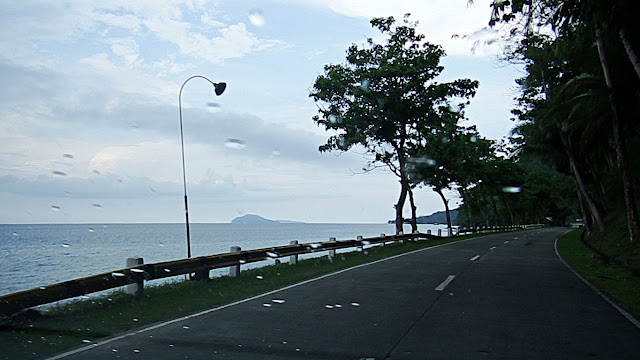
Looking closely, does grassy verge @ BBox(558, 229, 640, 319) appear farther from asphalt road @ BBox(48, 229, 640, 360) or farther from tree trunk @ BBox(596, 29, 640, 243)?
tree trunk @ BBox(596, 29, 640, 243)

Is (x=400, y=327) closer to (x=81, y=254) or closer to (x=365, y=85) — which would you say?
(x=365, y=85)

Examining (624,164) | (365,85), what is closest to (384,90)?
(365,85)

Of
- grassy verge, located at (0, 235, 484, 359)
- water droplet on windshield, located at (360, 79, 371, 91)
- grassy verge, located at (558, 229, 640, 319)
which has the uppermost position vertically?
water droplet on windshield, located at (360, 79, 371, 91)

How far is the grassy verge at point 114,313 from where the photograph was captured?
6.61 meters

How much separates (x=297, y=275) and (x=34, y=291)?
753 centimetres

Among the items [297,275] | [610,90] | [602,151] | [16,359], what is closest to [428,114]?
[602,151]

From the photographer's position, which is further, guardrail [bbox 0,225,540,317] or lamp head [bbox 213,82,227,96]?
lamp head [bbox 213,82,227,96]

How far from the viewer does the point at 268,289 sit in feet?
37.2

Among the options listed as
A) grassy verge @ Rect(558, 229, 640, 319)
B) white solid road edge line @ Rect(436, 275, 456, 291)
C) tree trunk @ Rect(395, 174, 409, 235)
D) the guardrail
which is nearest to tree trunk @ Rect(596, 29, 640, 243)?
grassy verge @ Rect(558, 229, 640, 319)

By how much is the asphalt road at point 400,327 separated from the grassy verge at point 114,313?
1.83ft

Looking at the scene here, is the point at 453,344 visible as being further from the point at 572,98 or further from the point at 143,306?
the point at 572,98

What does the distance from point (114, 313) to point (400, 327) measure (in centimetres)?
488

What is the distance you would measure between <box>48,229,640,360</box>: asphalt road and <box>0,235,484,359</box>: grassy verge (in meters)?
0.56

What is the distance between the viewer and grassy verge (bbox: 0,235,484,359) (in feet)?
21.7
